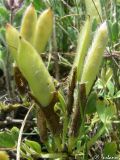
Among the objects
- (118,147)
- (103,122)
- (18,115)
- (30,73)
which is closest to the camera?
(30,73)

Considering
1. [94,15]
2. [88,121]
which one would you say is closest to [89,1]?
[94,15]

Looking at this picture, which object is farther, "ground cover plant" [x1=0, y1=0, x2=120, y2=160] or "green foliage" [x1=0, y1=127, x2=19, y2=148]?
"green foliage" [x1=0, y1=127, x2=19, y2=148]

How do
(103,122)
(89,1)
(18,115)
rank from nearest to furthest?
(103,122), (89,1), (18,115)

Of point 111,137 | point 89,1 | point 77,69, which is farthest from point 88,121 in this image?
point 89,1

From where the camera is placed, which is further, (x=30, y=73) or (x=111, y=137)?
(x=111, y=137)

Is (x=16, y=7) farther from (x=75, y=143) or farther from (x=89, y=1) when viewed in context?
(x=75, y=143)

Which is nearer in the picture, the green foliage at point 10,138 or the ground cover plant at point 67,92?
the ground cover plant at point 67,92

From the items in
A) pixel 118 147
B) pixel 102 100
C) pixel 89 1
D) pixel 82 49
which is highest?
pixel 89 1

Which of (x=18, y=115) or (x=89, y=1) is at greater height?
(x=89, y=1)

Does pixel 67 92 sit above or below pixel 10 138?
above
